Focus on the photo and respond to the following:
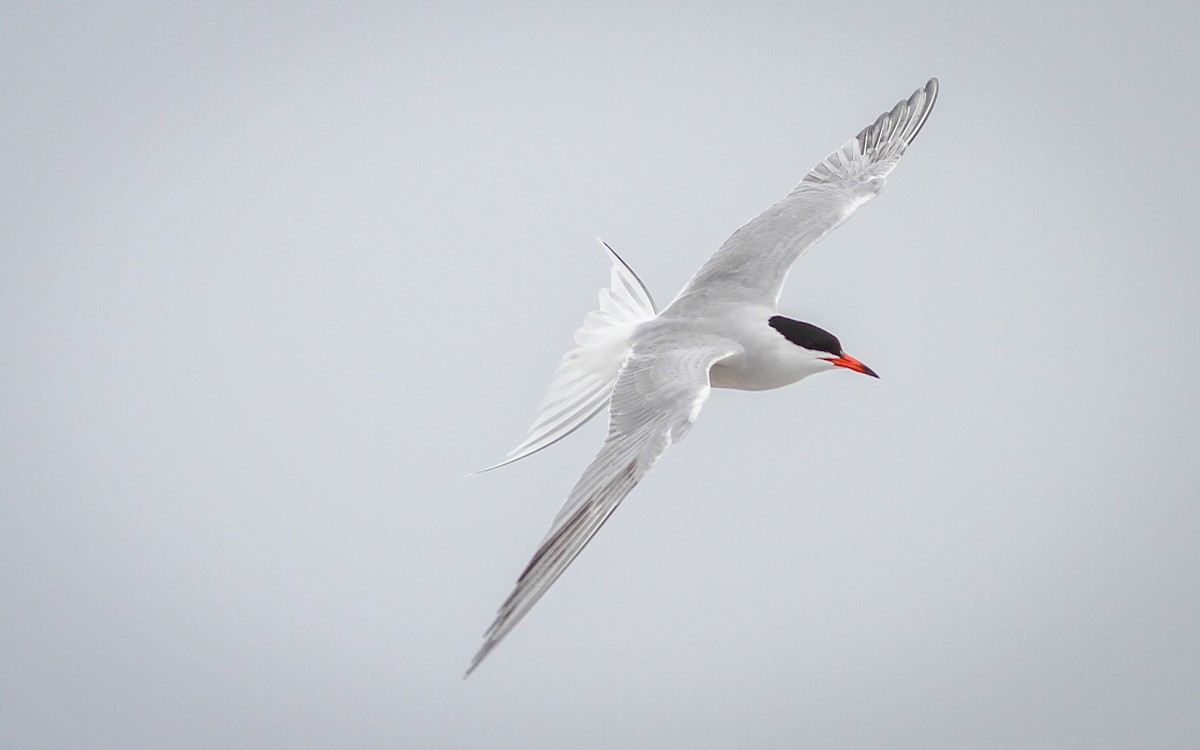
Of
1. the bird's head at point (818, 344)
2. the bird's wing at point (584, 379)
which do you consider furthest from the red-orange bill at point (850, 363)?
the bird's wing at point (584, 379)

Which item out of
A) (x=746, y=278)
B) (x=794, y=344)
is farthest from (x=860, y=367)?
(x=746, y=278)

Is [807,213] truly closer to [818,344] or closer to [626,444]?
[818,344]

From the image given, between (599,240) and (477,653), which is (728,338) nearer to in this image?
(599,240)

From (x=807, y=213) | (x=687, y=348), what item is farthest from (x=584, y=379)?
(x=807, y=213)

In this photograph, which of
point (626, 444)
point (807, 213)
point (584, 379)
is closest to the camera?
point (626, 444)

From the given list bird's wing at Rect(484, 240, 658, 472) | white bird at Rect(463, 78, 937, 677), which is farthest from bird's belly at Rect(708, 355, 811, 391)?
bird's wing at Rect(484, 240, 658, 472)

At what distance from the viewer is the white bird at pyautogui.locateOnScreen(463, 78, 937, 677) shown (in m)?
Answer: 2.90

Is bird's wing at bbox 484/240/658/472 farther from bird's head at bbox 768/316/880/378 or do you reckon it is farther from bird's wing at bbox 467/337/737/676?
bird's head at bbox 768/316/880/378

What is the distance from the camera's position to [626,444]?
3121 mm

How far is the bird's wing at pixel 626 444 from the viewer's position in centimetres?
262

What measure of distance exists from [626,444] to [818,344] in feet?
2.48

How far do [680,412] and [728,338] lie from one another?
53 cm

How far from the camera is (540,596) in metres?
2.59

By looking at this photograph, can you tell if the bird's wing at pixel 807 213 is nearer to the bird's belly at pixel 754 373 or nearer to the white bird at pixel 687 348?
the white bird at pixel 687 348
